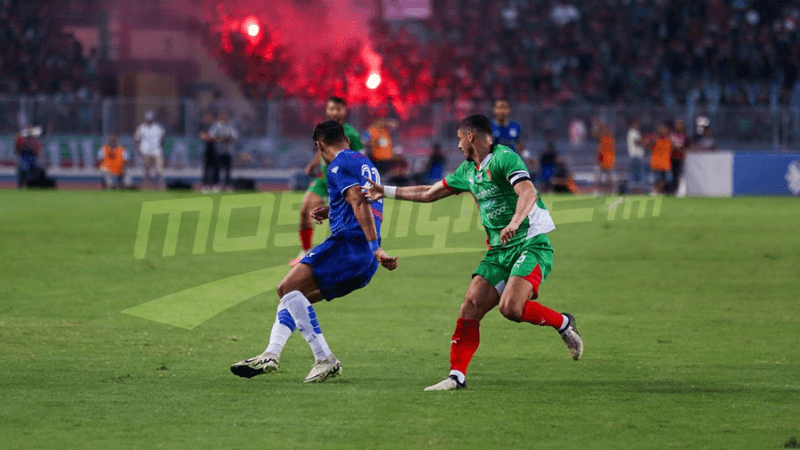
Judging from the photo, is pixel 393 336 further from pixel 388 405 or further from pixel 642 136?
pixel 642 136

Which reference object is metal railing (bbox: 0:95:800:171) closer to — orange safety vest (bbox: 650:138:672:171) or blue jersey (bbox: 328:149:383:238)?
orange safety vest (bbox: 650:138:672:171)

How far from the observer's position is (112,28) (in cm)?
4606

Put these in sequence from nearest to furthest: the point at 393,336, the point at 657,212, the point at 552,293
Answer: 1. the point at 393,336
2. the point at 552,293
3. the point at 657,212

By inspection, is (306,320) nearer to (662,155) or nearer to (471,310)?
(471,310)

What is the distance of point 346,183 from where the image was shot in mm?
7539

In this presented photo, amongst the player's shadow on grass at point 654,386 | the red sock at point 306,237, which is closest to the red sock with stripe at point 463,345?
the player's shadow on grass at point 654,386

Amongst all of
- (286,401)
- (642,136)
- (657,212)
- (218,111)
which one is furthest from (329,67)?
(286,401)

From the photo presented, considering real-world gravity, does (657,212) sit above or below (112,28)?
below

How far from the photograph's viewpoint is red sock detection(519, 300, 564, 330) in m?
7.46

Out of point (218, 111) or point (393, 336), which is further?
point (218, 111)

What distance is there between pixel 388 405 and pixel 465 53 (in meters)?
38.6

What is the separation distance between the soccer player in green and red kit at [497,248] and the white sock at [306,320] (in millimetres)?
804

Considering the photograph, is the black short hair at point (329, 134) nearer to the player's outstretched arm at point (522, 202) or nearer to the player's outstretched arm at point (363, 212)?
the player's outstretched arm at point (363, 212)

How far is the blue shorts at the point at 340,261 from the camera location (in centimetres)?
761
